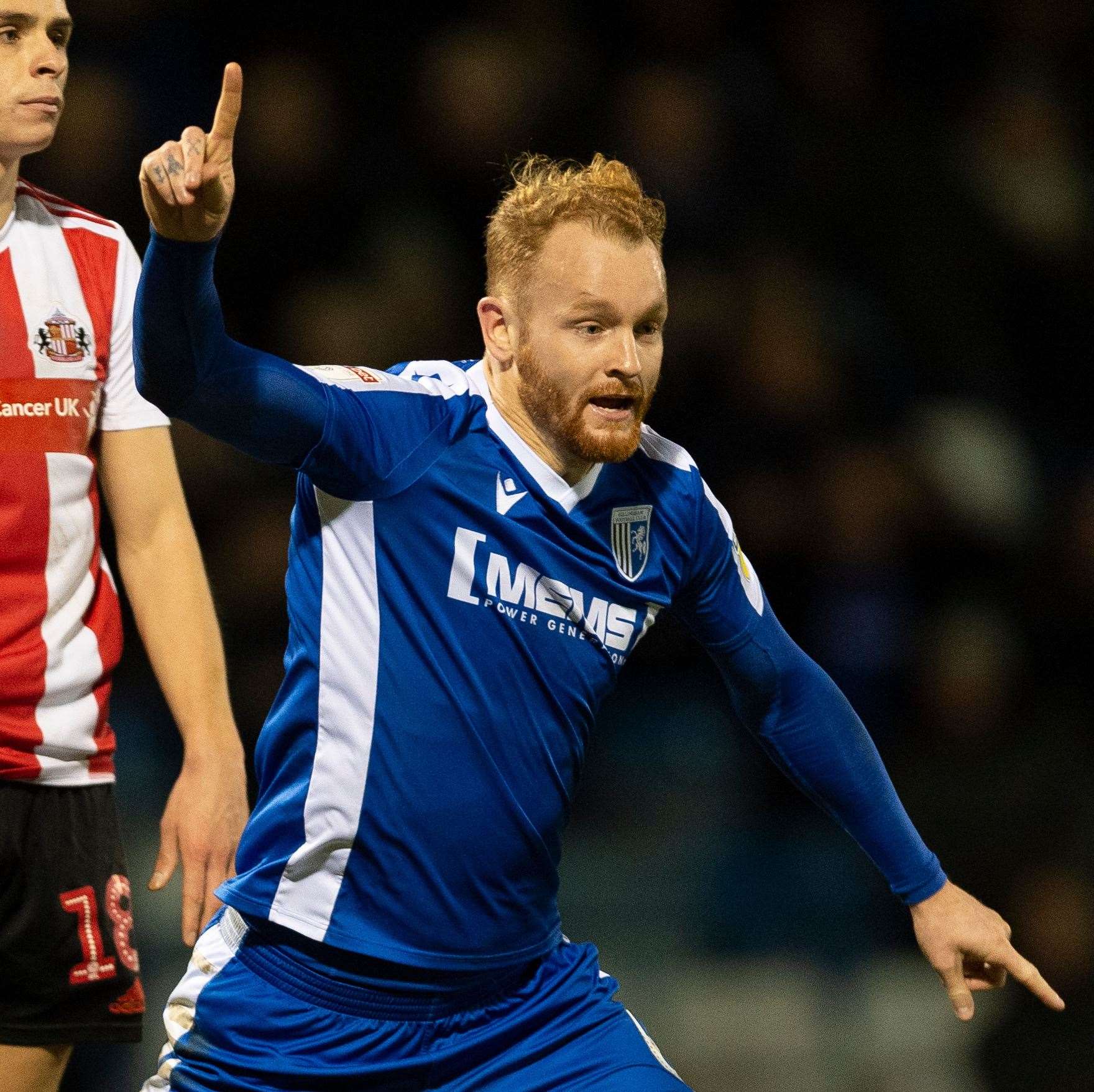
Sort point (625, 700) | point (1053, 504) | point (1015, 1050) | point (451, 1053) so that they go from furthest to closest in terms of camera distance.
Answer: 1. point (1053, 504)
2. point (625, 700)
3. point (1015, 1050)
4. point (451, 1053)

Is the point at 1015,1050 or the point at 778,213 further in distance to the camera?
the point at 778,213

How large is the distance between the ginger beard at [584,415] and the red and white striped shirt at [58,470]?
67cm

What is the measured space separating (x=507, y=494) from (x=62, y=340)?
81 cm

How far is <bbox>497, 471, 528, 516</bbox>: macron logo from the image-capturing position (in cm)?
265

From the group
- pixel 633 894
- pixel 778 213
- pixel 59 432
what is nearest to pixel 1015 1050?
pixel 633 894

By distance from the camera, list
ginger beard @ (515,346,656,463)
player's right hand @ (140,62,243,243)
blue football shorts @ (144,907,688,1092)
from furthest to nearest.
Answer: ginger beard @ (515,346,656,463)
blue football shorts @ (144,907,688,1092)
player's right hand @ (140,62,243,243)

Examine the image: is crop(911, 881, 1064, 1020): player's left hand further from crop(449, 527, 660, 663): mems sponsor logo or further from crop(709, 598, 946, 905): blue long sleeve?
crop(449, 527, 660, 663): mems sponsor logo

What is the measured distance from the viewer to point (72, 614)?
2.89 meters

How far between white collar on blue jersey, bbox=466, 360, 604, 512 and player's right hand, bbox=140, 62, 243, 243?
71cm

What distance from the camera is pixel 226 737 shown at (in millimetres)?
2980

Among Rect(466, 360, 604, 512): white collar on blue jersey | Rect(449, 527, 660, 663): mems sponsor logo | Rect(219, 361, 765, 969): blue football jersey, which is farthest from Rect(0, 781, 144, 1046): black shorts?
Rect(466, 360, 604, 512): white collar on blue jersey

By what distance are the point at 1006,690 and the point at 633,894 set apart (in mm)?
1442

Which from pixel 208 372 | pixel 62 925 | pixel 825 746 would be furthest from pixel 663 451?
pixel 62 925

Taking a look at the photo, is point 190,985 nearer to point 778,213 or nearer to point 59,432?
point 59,432
